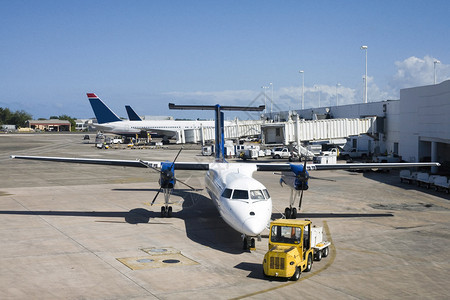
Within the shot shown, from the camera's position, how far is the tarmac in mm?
14289

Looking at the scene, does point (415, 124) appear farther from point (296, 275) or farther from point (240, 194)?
point (296, 275)

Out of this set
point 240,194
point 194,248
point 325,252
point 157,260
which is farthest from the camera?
point 240,194

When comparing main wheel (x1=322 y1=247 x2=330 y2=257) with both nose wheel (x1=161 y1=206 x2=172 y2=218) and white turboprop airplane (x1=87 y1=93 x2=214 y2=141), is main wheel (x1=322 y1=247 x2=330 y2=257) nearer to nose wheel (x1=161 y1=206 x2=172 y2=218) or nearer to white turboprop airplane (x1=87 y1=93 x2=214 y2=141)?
nose wheel (x1=161 y1=206 x2=172 y2=218)

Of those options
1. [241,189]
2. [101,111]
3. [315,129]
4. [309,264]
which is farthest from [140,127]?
[309,264]

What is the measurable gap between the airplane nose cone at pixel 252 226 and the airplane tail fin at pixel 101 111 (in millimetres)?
82445

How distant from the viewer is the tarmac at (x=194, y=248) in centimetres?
1429

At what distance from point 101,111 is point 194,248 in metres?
85.4

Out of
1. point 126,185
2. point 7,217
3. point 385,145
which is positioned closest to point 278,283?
point 7,217

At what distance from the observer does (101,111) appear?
99625 mm

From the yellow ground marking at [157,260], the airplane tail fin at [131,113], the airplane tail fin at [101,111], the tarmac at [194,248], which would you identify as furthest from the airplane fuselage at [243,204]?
the airplane tail fin at [131,113]

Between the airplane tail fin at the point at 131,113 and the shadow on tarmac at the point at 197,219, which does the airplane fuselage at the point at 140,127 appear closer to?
the airplane tail fin at the point at 131,113

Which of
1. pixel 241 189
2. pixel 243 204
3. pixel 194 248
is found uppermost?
pixel 241 189

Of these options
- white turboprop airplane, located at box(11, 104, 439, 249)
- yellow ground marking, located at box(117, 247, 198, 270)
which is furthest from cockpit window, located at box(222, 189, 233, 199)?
yellow ground marking, located at box(117, 247, 198, 270)

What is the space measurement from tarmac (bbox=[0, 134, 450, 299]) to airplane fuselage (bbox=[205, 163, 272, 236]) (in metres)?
1.25
